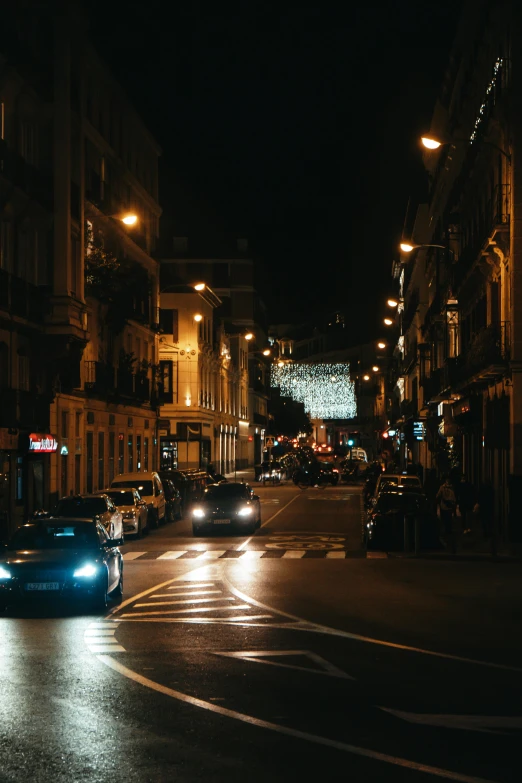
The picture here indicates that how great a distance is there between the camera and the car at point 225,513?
3425 centimetres

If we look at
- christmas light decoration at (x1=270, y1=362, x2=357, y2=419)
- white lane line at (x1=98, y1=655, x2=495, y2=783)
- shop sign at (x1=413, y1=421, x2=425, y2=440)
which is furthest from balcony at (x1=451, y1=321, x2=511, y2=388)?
christmas light decoration at (x1=270, y1=362, x2=357, y2=419)

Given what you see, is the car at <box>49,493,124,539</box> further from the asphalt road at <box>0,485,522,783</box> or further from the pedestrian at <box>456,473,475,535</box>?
the pedestrian at <box>456,473,475,535</box>

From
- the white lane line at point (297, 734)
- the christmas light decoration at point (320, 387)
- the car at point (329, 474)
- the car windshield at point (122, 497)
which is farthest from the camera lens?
the christmas light decoration at point (320, 387)

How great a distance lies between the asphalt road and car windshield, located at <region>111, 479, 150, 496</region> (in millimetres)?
16821

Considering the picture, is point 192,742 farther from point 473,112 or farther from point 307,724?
point 473,112

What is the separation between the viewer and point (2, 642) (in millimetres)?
13898

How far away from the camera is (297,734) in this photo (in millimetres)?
8734

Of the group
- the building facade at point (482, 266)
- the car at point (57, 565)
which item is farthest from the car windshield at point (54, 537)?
the building facade at point (482, 266)

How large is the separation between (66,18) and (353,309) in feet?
461

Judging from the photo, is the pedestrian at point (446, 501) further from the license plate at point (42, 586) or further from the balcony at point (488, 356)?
the license plate at point (42, 586)

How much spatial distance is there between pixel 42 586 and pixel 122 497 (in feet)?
59.9

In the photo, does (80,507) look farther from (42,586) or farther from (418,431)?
(418,431)

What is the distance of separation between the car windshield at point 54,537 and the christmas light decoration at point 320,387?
157m

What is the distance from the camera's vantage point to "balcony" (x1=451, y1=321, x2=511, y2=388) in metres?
31.7
